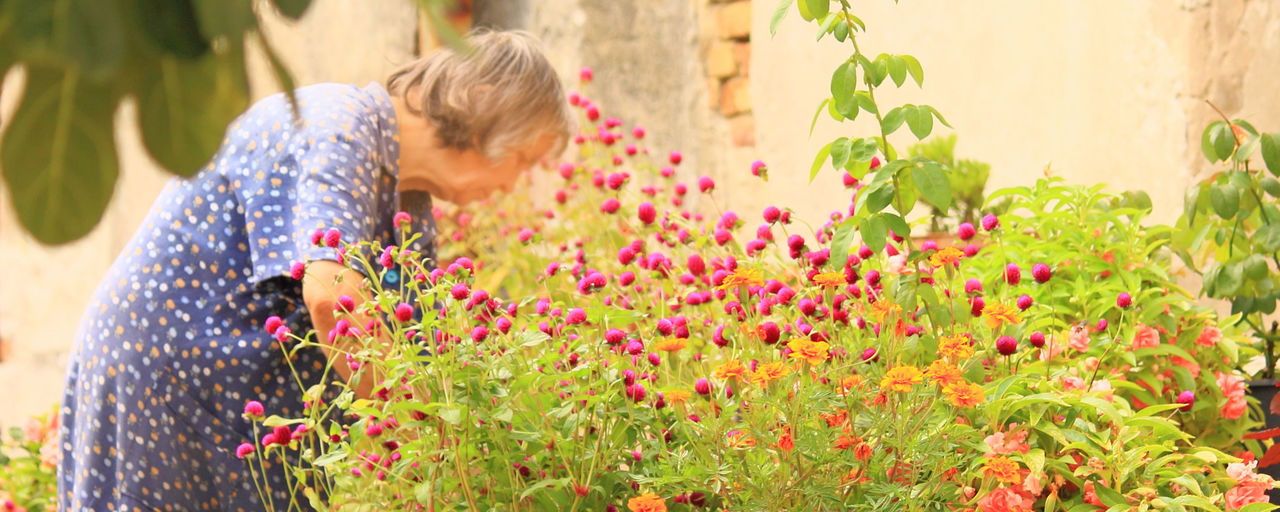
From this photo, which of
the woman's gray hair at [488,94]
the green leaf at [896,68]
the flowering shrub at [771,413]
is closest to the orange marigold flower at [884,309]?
the flowering shrub at [771,413]

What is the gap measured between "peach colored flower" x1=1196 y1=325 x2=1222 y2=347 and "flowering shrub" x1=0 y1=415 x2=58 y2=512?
208cm

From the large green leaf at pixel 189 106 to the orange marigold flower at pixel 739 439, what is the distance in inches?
30.2

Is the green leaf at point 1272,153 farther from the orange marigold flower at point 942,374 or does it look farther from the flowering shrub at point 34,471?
the flowering shrub at point 34,471

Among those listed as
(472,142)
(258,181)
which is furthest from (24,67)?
(472,142)

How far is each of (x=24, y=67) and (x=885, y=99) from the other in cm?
245

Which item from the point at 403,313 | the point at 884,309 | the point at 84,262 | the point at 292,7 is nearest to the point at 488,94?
the point at 403,313

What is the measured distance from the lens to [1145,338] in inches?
55.6

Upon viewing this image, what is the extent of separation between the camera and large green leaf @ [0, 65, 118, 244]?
0.35m

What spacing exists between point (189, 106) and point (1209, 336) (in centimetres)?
144

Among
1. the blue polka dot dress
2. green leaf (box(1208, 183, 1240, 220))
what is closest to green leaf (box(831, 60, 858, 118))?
green leaf (box(1208, 183, 1240, 220))

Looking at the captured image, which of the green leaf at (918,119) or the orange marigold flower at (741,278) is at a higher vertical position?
the green leaf at (918,119)

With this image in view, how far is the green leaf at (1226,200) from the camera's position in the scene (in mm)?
1485

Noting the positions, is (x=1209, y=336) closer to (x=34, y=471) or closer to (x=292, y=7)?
(x=292, y=7)

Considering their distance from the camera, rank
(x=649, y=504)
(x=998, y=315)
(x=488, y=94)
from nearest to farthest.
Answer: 1. (x=649, y=504)
2. (x=998, y=315)
3. (x=488, y=94)
